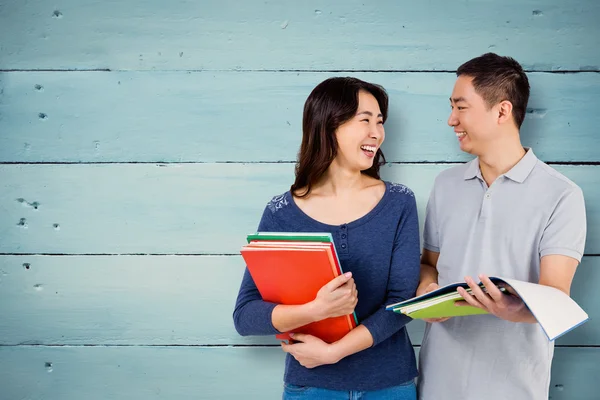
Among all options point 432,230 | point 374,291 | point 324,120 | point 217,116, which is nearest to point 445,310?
point 374,291

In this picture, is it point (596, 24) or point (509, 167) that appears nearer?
point (509, 167)

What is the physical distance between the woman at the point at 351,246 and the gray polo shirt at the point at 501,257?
9 centimetres

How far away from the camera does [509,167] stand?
114 cm

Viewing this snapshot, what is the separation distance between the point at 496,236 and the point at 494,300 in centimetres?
22

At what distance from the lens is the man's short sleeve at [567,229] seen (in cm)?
103

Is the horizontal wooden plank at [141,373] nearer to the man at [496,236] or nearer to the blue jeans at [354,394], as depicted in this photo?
the blue jeans at [354,394]

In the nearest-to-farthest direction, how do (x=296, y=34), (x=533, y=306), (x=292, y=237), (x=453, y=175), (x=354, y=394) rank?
(x=533, y=306) < (x=292, y=237) < (x=354, y=394) < (x=453, y=175) < (x=296, y=34)

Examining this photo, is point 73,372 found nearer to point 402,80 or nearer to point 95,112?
point 95,112

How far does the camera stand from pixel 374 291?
1.11 meters

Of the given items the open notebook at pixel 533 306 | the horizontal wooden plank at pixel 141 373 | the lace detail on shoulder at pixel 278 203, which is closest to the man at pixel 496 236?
the open notebook at pixel 533 306

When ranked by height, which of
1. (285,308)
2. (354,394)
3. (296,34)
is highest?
(296,34)

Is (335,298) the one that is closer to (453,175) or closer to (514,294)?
(514,294)

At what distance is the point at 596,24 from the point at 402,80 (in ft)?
1.57

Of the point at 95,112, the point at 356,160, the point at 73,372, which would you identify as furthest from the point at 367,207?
the point at 73,372
